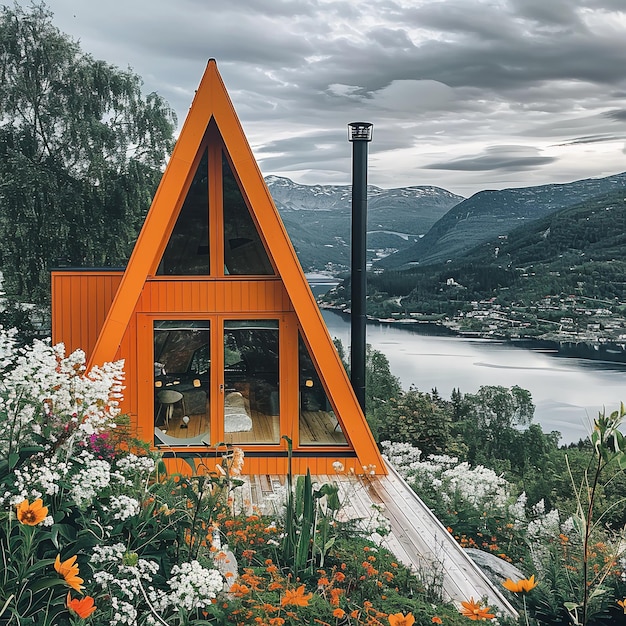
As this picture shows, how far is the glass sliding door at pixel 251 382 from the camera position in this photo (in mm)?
7250

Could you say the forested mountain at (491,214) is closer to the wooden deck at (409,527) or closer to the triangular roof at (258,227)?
the triangular roof at (258,227)

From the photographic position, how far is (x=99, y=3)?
67.7 ft

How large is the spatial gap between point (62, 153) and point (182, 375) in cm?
1321

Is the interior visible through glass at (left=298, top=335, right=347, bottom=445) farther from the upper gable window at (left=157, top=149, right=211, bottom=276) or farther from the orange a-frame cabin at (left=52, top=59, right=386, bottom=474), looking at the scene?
the upper gable window at (left=157, top=149, right=211, bottom=276)

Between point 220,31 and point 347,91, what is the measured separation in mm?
6966

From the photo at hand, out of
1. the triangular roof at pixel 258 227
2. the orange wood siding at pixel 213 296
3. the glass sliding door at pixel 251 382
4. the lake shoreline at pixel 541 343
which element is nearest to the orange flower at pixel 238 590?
the triangular roof at pixel 258 227

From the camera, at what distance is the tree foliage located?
58.4ft

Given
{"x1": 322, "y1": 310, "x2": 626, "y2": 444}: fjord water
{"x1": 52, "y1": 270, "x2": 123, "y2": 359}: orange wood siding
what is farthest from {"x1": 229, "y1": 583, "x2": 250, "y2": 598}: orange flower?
{"x1": 322, "y1": 310, "x2": 626, "y2": 444}: fjord water

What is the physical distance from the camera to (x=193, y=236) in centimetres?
730

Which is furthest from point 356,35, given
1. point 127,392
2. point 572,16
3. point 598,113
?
point 127,392

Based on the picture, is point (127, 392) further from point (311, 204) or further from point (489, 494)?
point (311, 204)

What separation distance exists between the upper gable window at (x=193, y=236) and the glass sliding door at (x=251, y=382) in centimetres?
67

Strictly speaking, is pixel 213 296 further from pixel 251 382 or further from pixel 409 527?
pixel 409 527

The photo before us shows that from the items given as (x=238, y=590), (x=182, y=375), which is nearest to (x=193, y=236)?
(x=182, y=375)
